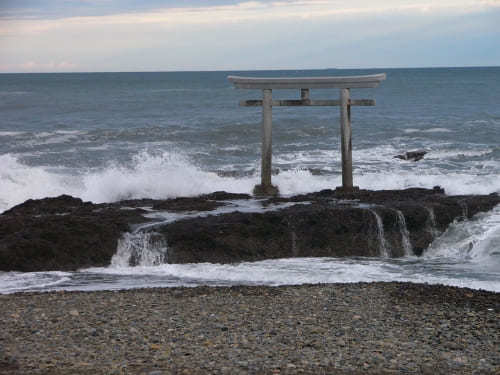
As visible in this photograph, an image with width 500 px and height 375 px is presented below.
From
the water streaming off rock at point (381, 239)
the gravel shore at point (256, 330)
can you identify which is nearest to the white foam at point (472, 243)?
the water streaming off rock at point (381, 239)

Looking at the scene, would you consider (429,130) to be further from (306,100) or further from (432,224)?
(432,224)

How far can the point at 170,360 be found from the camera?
7.34 metres

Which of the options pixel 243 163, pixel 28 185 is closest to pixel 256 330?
pixel 28 185

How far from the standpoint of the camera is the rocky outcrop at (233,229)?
12070mm

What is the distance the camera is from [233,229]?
1286 centimetres

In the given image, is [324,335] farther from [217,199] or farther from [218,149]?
[218,149]

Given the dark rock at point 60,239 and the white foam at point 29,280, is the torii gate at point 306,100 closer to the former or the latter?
the dark rock at point 60,239

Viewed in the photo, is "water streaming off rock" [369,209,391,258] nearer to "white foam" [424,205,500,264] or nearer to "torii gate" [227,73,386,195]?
"white foam" [424,205,500,264]

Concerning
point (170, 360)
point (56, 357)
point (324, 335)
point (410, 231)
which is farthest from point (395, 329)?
point (410, 231)

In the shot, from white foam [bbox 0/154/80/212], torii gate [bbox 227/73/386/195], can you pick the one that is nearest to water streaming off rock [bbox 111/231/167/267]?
torii gate [bbox 227/73/386/195]

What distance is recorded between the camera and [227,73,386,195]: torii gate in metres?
15.8

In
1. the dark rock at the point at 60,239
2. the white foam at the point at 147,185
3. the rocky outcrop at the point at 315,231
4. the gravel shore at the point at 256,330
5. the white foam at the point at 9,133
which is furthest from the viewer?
the white foam at the point at 9,133

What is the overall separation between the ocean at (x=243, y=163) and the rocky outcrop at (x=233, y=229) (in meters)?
0.32

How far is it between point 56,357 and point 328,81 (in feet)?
32.2
